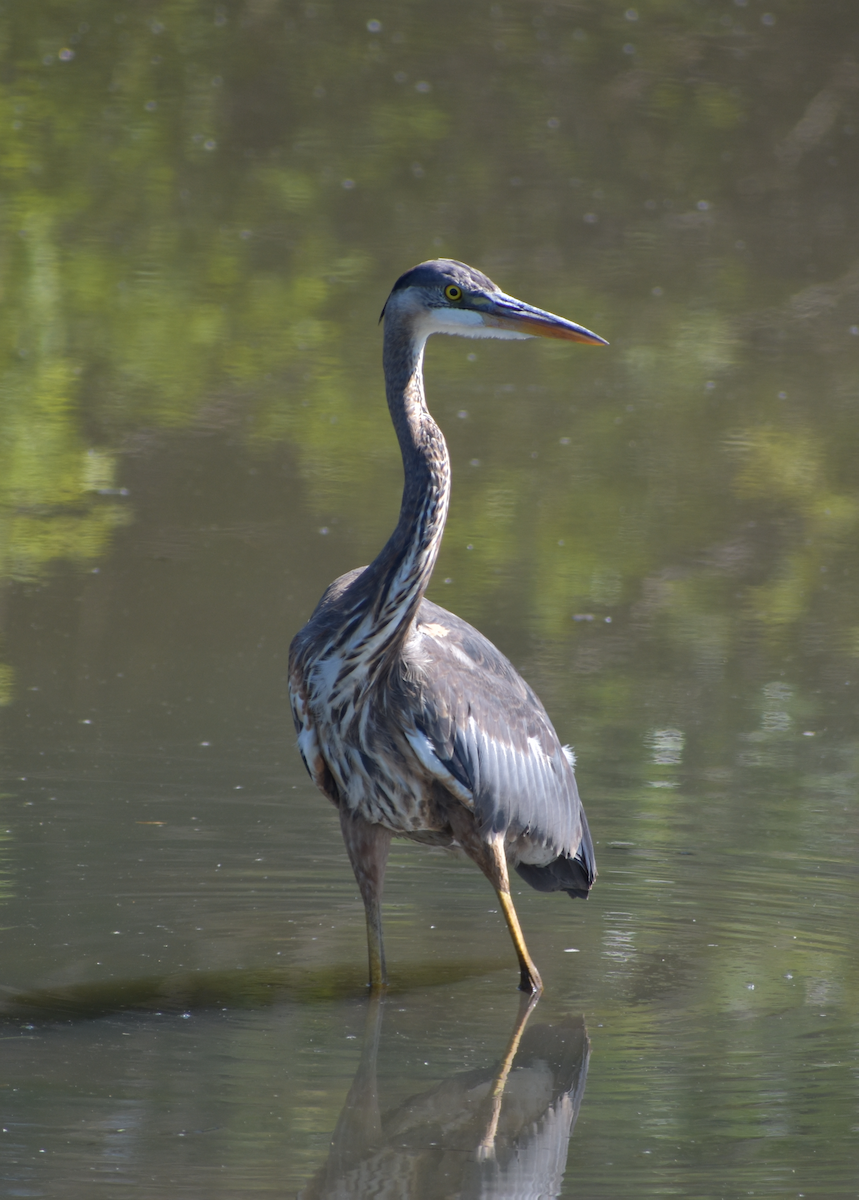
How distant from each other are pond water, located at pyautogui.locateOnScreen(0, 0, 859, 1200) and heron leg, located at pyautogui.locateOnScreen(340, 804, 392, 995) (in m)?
0.13

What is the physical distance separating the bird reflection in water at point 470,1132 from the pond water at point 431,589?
0.05ft

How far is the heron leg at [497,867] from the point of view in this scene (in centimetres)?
573

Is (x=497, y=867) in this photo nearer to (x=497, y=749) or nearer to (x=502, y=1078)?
(x=497, y=749)

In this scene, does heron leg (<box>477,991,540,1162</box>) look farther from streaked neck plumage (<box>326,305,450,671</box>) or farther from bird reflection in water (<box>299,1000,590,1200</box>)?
streaked neck plumage (<box>326,305,450,671</box>)

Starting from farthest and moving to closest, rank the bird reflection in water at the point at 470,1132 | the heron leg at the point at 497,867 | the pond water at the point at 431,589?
the heron leg at the point at 497,867 < the pond water at the point at 431,589 < the bird reflection in water at the point at 470,1132

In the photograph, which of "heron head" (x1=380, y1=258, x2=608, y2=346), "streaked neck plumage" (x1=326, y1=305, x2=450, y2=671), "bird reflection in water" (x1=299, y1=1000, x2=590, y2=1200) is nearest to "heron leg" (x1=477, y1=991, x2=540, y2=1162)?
"bird reflection in water" (x1=299, y1=1000, x2=590, y2=1200)

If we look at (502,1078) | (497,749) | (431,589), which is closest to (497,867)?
(497,749)

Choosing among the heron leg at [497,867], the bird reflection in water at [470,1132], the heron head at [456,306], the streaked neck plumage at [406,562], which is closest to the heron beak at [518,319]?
the heron head at [456,306]

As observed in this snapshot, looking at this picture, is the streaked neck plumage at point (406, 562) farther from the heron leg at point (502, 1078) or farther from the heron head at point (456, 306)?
the heron leg at point (502, 1078)

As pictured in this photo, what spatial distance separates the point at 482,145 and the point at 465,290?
51.1 ft

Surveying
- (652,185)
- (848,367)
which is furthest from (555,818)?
(652,185)

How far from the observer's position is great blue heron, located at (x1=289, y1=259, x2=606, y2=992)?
217 inches

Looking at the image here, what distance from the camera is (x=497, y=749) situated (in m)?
5.80

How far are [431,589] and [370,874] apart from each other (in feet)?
14.0
